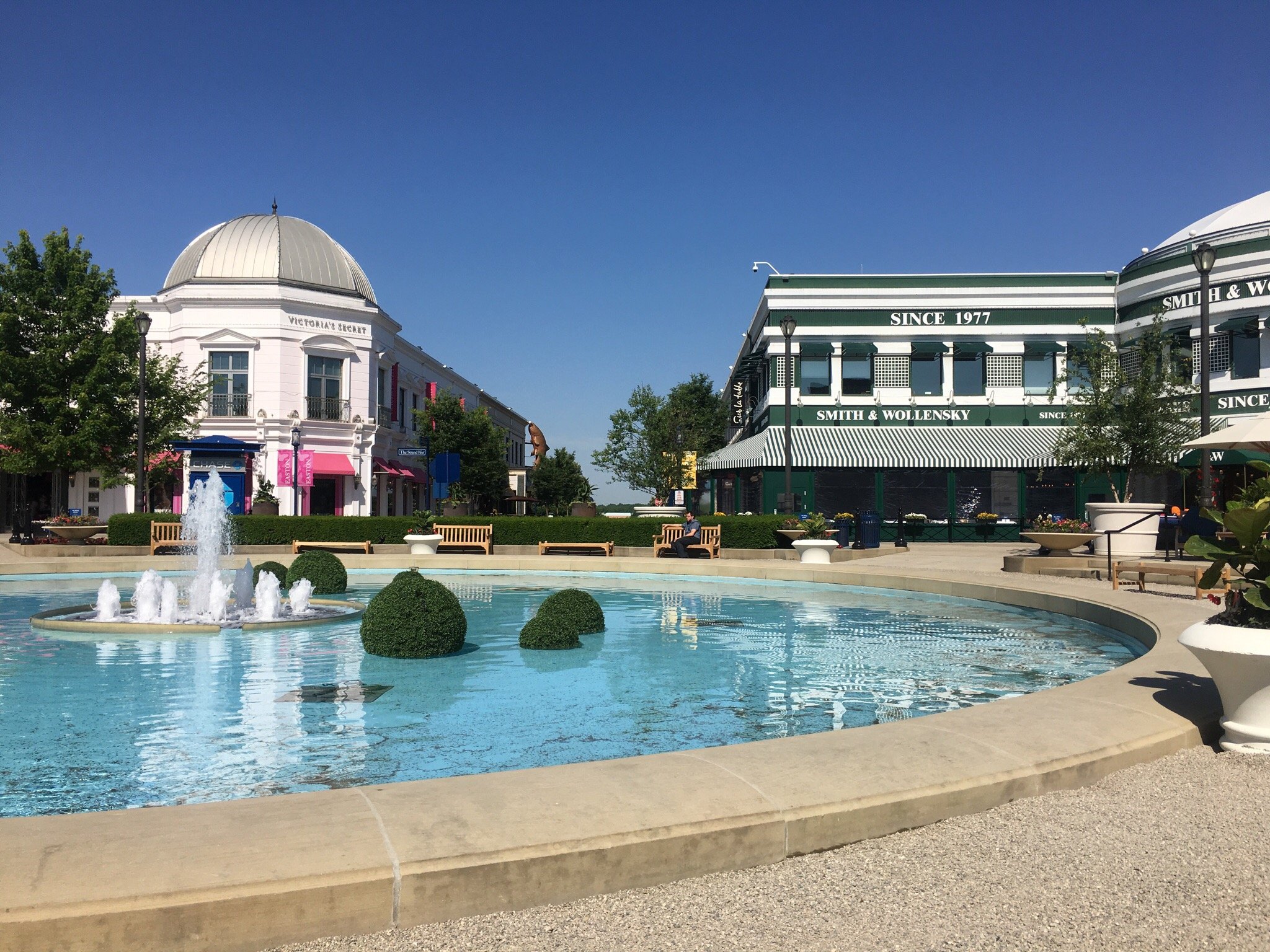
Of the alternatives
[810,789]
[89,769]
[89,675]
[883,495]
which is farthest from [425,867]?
[883,495]

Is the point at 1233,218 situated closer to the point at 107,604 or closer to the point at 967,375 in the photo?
the point at 967,375

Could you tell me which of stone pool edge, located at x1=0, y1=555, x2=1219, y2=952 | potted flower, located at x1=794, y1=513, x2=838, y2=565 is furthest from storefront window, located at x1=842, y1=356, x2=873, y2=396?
stone pool edge, located at x1=0, y1=555, x2=1219, y2=952

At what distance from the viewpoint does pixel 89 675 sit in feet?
32.1

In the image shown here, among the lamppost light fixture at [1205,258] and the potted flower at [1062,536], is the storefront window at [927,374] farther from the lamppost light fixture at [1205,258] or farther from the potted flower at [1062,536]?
the lamppost light fixture at [1205,258]

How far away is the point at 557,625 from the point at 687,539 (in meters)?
14.7

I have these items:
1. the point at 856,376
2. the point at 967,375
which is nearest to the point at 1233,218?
the point at 967,375

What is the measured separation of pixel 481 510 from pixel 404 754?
55114 mm

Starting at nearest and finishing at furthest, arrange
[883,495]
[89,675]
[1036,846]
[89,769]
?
[1036,846] < [89,769] < [89,675] < [883,495]

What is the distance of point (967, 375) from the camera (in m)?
38.9

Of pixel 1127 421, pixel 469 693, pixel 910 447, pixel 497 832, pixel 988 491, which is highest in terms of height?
pixel 1127 421

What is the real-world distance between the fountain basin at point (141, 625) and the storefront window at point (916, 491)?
26682mm

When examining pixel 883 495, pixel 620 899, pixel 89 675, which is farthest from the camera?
pixel 883 495

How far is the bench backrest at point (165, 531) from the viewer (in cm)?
2711

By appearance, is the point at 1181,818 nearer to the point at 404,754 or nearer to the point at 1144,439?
the point at 404,754
